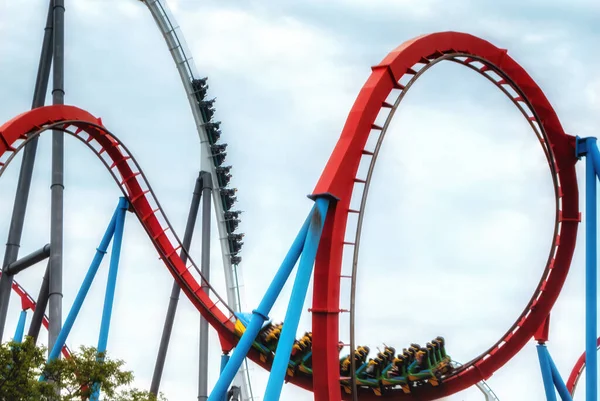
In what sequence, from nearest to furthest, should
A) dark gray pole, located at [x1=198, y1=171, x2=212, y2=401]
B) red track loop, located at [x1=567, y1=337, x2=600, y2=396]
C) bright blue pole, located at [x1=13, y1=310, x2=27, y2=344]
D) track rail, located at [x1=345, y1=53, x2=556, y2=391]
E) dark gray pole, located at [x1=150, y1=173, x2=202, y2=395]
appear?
track rail, located at [x1=345, y1=53, x2=556, y2=391], dark gray pole, located at [x1=150, y1=173, x2=202, y2=395], dark gray pole, located at [x1=198, y1=171, x2=212, y2=401], bright blue pole, located at [x1=13, y1=310, x2=27, y2=344], red track loop, located at [x1=567, y1=337, x2=600, y2=396]

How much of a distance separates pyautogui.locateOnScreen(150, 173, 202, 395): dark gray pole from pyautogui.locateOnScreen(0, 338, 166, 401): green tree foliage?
4.30 m

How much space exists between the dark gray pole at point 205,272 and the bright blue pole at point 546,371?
17.5 feet

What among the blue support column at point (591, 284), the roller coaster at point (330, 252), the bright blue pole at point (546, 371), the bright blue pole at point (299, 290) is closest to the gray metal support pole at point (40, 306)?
the roller coaster at point (330, 252)

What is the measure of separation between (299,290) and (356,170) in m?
1.48

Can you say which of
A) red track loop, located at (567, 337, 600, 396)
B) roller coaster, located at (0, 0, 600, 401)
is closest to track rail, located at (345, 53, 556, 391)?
roller coaster, located at (0, 0, 600, 401)

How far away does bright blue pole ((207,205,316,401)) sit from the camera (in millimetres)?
11125

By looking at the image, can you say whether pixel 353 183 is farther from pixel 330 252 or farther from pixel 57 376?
pixel 57 376

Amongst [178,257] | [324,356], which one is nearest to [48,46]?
[178,257]

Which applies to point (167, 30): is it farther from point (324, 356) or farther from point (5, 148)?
point (324, 356)

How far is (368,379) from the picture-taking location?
15883mm

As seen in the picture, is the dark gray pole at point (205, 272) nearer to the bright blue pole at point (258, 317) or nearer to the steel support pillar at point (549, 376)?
the steel support pillar at point (549, 376)

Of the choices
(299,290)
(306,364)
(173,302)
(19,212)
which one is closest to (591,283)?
(306,364)

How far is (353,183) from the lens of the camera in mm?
11156

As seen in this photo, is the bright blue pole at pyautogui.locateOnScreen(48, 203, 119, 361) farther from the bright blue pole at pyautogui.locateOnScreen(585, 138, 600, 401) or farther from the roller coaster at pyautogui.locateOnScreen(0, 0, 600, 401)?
the bright blue pole at pyautogui.locateOnScreen(585, 138, 600, 401)
